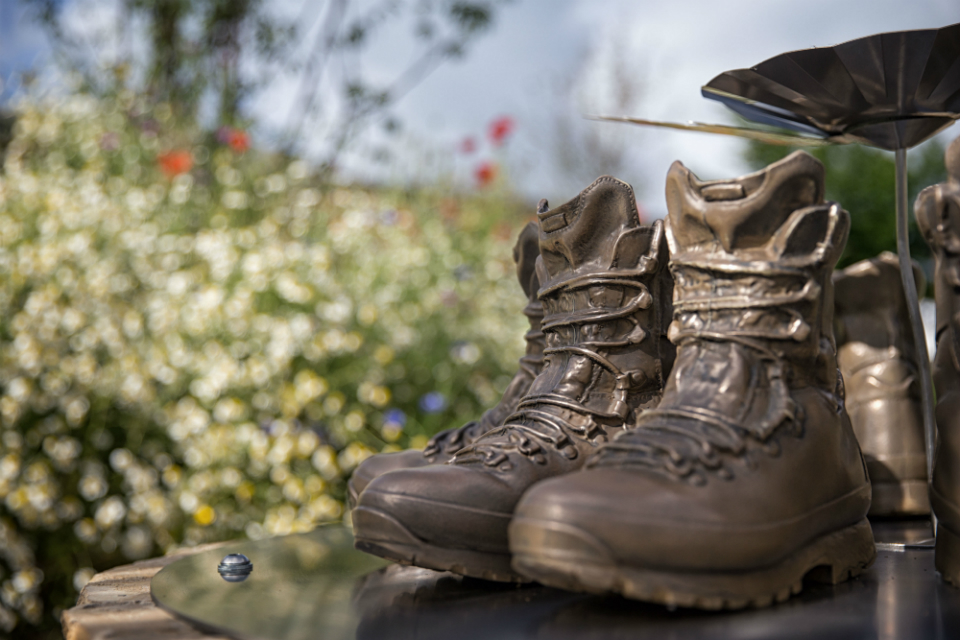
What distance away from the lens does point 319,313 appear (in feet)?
7.98

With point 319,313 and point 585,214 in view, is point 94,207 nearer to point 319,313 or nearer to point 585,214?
point 319,313

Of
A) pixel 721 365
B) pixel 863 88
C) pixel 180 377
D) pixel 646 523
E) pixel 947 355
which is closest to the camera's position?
pixel 646 523

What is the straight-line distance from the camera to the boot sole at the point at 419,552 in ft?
2.71

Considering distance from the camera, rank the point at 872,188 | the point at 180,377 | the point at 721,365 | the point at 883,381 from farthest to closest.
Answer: the point at 872,188 → the point at 180,377 → the point at 883,381 → the point at 721,365

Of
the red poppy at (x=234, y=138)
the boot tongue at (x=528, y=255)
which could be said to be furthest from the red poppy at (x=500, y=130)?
the boot tongue at (x=528, y=255)

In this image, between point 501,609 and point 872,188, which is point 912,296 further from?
point 872,188

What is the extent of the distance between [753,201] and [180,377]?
195cm

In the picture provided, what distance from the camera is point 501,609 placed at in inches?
30.7

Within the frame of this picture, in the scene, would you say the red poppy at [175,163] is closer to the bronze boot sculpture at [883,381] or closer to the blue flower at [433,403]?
the blue flower at [433,403]

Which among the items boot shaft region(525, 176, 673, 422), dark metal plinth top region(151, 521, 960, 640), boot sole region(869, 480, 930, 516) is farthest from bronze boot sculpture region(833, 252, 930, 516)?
boot shaft region(525, 176, 673, 422)

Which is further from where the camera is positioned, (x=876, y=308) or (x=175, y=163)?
(x=175, y=163)

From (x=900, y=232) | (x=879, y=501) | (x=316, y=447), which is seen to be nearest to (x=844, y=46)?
(x=900, y=232)

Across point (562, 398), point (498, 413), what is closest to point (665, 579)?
point (562, 398)

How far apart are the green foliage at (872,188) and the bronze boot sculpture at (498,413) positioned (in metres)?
4.93
